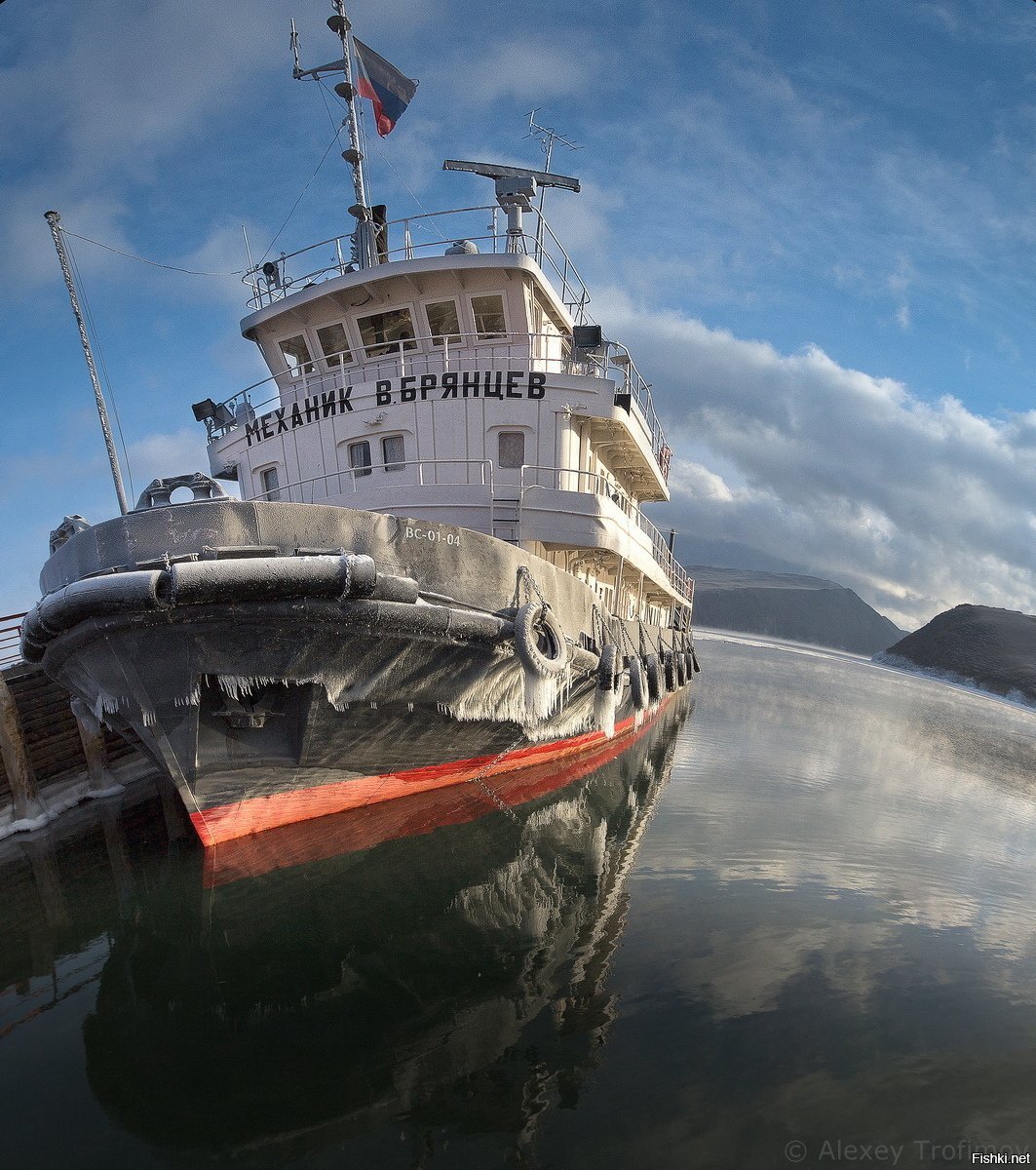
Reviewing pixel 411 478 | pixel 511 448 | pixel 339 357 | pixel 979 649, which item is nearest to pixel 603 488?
pixel 511 448

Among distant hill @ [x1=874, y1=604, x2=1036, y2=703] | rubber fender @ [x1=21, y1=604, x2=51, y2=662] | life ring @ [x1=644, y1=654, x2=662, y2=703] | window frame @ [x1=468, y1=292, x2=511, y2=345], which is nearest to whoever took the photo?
rubber fender @ [x1=21, y1=604, x2=51, y2=662]

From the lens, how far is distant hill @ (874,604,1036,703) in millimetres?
59250

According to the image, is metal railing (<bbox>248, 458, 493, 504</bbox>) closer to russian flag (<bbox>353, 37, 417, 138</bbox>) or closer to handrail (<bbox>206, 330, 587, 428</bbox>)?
handrail (<bbox>206, 330, 587, 428</bbox>)

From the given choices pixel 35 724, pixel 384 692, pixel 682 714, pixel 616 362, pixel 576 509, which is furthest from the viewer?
pixel 682 714

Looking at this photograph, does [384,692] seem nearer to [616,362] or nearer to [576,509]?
[576,509]

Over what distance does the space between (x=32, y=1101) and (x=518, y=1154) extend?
3.07 metres

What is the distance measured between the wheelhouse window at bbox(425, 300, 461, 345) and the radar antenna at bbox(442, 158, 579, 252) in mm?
1761

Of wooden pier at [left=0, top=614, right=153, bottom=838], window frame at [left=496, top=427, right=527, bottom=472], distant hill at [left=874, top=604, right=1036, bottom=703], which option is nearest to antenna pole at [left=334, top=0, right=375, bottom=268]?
window frame at [left=496, top=427, right=527, bottom=472]

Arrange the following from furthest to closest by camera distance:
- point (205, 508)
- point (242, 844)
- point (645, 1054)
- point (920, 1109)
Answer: point (242, 844) < point (205, 508) < point (645, 1054) < point (920, 1109)

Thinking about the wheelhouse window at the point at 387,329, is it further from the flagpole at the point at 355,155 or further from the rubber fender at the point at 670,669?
the rubber fender at the point at 670,669

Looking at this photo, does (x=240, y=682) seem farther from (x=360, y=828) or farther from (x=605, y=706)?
(x=605, y=706)

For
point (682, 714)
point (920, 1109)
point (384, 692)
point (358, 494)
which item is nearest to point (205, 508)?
point (384, 692)

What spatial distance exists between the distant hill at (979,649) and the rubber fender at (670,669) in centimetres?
4613

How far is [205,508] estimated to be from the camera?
21.2 feet
